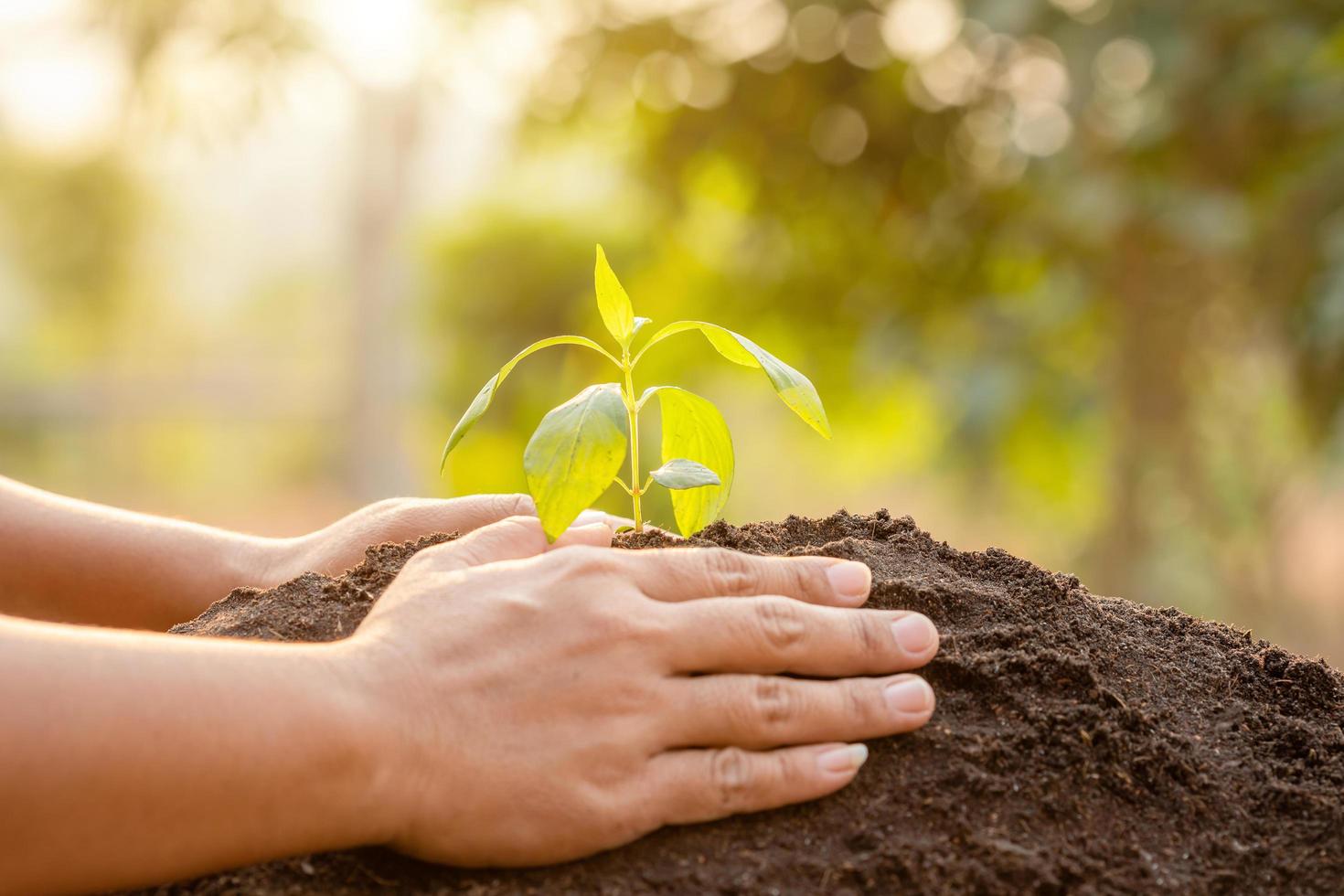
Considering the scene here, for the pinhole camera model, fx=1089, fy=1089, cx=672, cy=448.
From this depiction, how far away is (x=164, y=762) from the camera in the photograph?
80 cm

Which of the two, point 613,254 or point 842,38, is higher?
point 613,254

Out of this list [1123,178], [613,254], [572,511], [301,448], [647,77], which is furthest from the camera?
[301,448]

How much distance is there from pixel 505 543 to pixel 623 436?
170 millimetres

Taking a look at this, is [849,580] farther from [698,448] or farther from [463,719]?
[463,719]

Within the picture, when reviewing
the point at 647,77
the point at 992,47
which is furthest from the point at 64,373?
the point at 992,47

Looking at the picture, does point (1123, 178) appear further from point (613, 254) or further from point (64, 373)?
point (64, 373)

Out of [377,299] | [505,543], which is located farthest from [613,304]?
[377,299]

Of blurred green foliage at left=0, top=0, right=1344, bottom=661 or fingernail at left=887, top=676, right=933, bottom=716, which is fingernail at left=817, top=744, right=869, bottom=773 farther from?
blurred green foliage at left=0, top=0, right=1344, bottom=661

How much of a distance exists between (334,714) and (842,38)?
3777mm

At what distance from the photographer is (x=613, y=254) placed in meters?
8.45

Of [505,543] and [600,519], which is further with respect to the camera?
[600,519]

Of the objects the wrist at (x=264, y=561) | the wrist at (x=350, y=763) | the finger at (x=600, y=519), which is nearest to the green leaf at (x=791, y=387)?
the finger at (x=600, y=519)

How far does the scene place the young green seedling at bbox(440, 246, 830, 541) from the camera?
1.01m

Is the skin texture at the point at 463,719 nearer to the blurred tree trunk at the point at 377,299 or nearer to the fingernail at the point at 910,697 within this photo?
the fingernail at the point at 910,697
